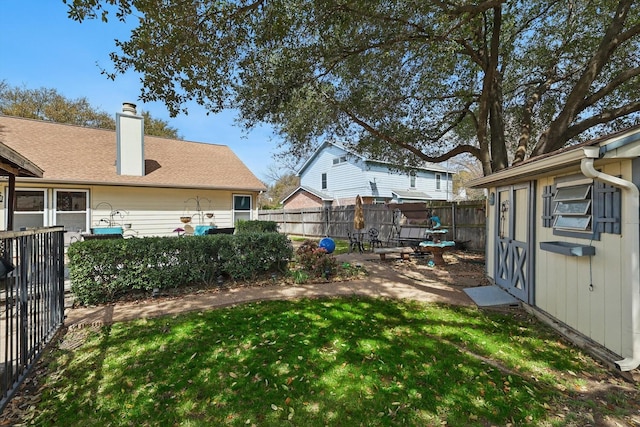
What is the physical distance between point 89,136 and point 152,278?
1117 cm

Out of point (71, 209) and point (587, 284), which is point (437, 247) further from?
point (71, 209)

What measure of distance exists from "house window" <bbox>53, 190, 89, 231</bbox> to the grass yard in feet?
28.4

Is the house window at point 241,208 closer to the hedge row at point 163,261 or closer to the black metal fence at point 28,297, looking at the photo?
the hedge row at point 163,261

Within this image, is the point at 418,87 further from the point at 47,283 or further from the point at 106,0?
the point at 47,283

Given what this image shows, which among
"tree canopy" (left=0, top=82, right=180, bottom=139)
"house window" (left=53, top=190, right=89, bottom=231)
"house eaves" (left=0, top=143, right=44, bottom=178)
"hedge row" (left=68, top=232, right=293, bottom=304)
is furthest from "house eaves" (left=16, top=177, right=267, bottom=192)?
"tree canopy" (left=0, top=82, right=180, bottom=139)

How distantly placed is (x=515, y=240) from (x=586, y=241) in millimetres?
1821

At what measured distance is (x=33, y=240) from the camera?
3242 mm

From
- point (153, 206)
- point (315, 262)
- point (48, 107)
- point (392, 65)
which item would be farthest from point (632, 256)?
point (48, 107)

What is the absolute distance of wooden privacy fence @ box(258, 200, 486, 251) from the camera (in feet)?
35.4

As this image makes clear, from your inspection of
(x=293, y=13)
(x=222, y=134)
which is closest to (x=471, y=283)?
(x=293, y=13)

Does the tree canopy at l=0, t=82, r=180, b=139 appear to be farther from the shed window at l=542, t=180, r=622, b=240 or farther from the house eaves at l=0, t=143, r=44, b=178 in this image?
the shed window at l=542, t=180, r=622, b=240

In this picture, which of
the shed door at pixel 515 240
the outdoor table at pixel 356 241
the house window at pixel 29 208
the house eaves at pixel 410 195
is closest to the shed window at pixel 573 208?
the shed door at pixel 515 240

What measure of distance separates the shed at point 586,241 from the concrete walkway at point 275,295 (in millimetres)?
1305

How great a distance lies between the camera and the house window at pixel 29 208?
32.8 ft
